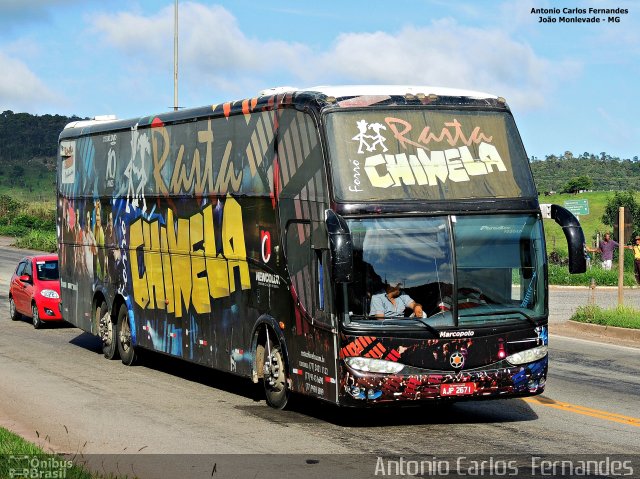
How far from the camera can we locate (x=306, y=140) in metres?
13.4

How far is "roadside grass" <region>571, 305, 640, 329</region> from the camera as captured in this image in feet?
80.3

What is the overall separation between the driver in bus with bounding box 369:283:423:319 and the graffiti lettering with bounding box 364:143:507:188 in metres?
1.14

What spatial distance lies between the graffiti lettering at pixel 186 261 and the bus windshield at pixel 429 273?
299 cm

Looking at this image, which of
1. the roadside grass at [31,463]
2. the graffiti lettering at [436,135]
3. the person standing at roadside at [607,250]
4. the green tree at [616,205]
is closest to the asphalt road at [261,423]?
the roadside grass at [31,463]

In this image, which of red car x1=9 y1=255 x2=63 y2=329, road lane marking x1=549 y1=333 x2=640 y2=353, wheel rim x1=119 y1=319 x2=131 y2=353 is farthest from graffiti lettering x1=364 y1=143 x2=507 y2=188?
red car x1=9 y1=255 x2=63 y2=329

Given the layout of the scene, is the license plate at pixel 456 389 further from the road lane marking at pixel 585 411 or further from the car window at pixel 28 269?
the car window at pixel 28 269

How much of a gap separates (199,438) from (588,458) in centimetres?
394

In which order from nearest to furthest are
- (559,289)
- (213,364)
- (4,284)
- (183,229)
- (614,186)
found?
(213,364) → (183,229) → (559,289) → (4,284) → (614,186)

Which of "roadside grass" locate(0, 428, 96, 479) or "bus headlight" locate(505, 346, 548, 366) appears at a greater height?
"bus headlight" locate(505, 346, 548, 366)

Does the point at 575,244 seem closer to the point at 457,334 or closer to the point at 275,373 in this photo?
the point at 457,334

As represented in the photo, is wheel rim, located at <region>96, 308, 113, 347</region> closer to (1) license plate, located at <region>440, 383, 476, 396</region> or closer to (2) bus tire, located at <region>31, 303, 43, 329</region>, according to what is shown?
(2) bus tire, located at <region>31, 303, 43, 329</region>

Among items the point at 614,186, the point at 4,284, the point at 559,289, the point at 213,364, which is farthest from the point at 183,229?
the point at 614,186

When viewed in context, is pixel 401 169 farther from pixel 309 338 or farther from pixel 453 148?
pixel 309 338

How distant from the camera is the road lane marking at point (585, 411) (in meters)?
13.6
